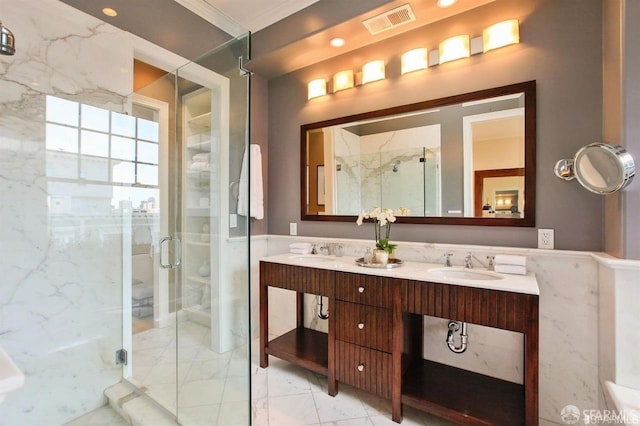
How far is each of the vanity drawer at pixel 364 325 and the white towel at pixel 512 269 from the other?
2.23ft

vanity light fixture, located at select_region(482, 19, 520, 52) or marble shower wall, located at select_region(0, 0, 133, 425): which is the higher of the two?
vanity light fixture, located at select_region(482, 19, 520, 52)

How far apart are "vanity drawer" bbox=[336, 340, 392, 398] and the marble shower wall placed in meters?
1.48

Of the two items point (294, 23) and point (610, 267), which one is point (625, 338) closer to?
point (610, 267)

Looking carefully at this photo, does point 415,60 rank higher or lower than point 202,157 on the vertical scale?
higher

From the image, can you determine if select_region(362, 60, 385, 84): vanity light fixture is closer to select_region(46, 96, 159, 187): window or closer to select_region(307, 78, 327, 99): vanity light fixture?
select_region(307, 78, 327, 99): vanity light fixture

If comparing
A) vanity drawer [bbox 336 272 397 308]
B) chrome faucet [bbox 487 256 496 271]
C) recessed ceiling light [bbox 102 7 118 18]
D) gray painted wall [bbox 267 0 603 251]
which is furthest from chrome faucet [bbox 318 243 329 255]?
recessed ceiling light [bbox 102 7 118 18]

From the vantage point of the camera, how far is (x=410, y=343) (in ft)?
6.74

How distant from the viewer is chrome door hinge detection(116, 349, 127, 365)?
2.01 m

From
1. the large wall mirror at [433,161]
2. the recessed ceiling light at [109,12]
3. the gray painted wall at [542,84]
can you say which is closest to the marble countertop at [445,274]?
the gray painted wall at [542,84]

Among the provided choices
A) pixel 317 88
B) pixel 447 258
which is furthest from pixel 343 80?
pixel 447 258

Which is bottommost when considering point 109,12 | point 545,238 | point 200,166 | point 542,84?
point 545,238

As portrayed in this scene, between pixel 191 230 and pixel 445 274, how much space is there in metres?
1.83

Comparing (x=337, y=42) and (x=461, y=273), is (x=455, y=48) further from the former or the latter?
(x=461, y=273)

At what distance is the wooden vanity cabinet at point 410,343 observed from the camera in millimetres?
1462
